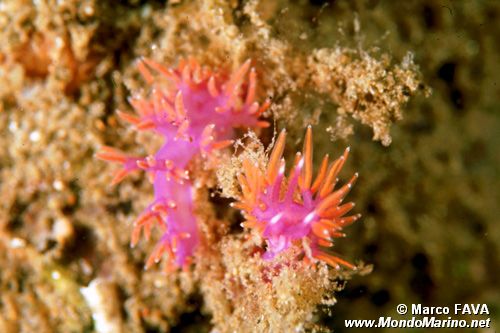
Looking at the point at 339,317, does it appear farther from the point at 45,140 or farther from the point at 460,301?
the point at 45,140

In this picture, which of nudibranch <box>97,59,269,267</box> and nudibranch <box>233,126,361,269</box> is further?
nudibranch <box>97,59,269,267</box>

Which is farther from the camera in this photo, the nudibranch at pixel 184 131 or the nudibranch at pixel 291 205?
the nudibranch at pixel 184 131

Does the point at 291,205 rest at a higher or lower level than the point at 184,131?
lower

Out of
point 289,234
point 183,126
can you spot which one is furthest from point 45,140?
point 289,234
